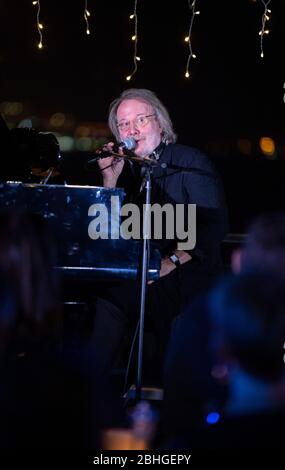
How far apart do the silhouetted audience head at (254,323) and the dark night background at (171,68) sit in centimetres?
540

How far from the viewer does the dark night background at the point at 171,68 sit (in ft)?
22.3

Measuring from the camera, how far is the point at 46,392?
1.78 metres

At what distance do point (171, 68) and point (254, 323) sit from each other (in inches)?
231

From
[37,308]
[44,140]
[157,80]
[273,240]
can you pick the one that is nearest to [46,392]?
[37,308]

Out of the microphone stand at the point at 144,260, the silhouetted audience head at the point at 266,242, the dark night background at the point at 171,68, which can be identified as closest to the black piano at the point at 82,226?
the microphone stand at the point at 144,260

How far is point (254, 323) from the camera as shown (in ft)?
5.06

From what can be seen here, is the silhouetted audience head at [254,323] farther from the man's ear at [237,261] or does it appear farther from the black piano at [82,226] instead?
the black piano at [82,226]

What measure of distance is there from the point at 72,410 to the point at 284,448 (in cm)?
47

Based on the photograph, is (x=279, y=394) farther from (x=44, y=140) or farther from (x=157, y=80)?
(x=157, y=80)

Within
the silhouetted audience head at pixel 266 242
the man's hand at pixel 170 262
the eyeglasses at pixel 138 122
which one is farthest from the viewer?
the eyeglasses at pixel 138 122

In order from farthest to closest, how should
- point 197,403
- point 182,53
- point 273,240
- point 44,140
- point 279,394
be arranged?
point 182,53 → point 44,140 → point 197,403 → point 273,240 → point 279,394

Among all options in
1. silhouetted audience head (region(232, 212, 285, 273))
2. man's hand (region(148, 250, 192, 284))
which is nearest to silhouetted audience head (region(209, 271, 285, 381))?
silhouetted audience head (region(232, 212, 285, 273))

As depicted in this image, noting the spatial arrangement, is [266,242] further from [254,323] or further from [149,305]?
[149,305]

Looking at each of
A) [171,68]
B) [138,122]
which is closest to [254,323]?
[138,122]
